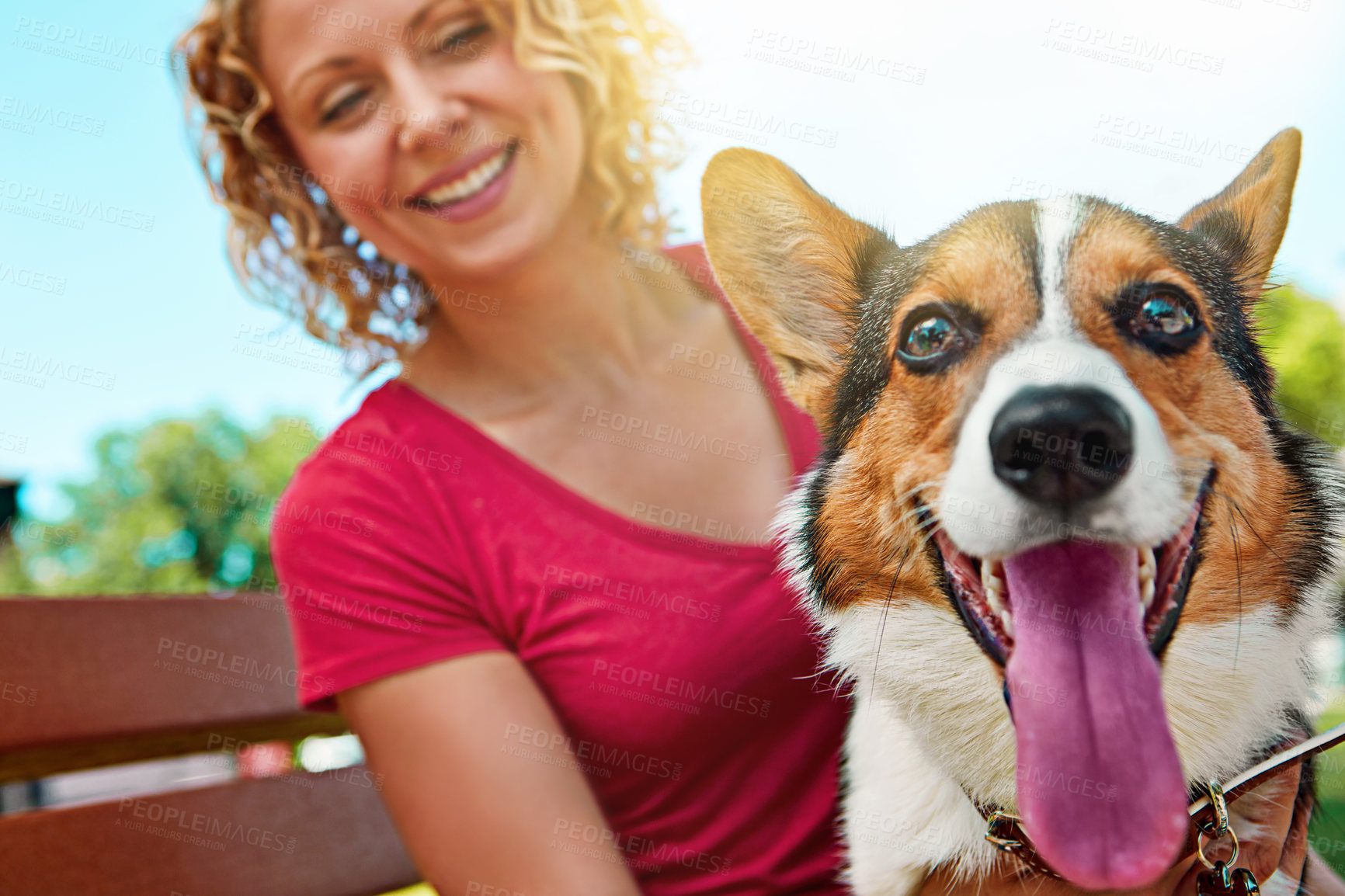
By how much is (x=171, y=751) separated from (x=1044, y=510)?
2073 mm

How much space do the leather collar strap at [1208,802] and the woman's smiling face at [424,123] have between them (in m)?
1.24

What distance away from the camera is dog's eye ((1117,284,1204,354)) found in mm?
1108

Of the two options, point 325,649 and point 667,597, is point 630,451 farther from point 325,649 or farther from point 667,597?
point 325,649

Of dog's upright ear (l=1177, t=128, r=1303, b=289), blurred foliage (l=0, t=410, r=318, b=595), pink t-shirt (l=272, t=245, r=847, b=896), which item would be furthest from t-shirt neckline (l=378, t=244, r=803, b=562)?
blurred foliage (l=0, t=410, r=318, b=595)

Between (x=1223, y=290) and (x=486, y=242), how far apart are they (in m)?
1.18

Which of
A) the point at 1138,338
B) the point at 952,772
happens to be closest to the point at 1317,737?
the point at 952,772

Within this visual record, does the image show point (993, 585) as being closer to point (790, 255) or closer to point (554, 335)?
point (790, 255)

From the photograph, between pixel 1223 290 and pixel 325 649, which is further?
pixel 325 649

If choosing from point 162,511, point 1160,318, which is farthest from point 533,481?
point 162,511

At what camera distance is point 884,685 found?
51.5 inches

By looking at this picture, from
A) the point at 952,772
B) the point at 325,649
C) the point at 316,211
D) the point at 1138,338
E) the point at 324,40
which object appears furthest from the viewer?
the point at 316,211

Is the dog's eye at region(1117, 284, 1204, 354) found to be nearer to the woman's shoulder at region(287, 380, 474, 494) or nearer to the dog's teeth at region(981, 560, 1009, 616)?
the dog's teeth at region(981, 560, 1009, 616)

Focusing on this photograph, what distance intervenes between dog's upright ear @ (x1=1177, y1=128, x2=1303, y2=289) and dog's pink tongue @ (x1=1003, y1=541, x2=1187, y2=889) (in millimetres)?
479

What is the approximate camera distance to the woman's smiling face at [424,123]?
148 cm
